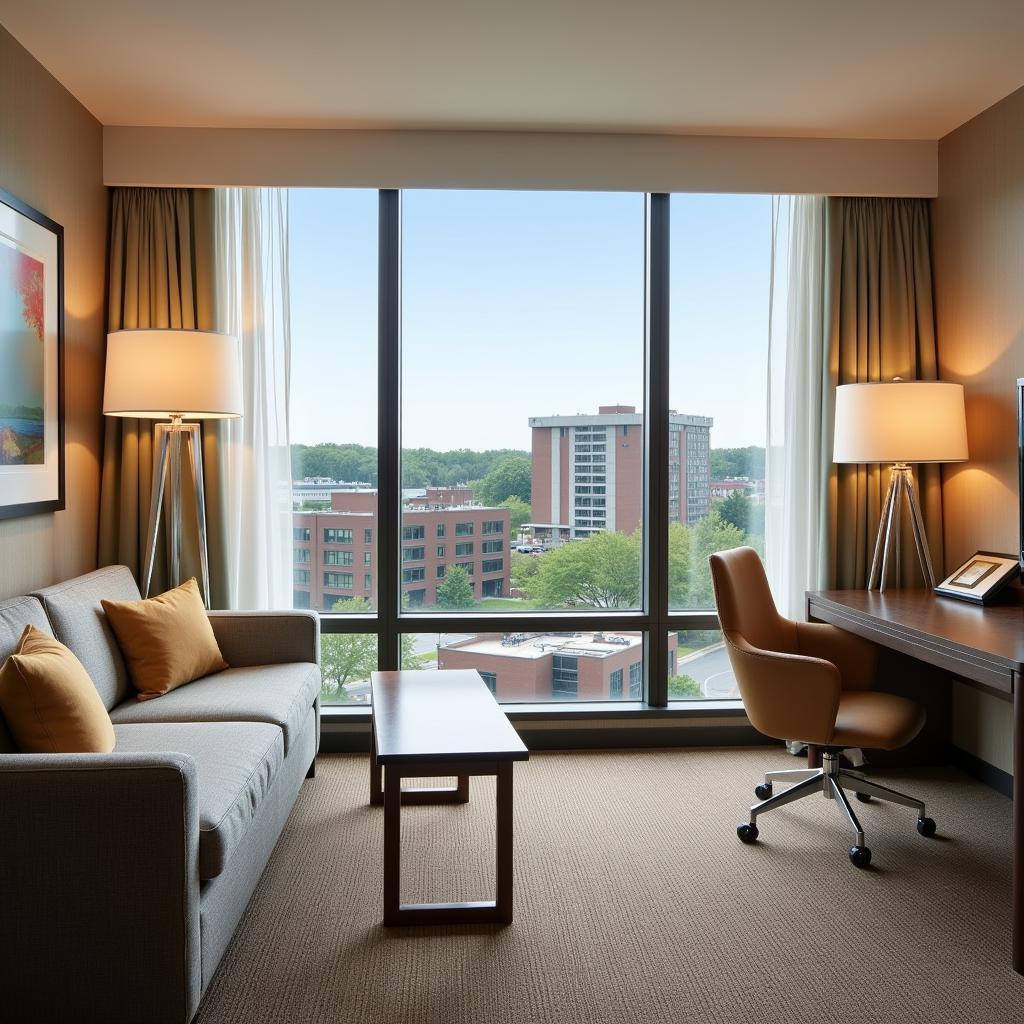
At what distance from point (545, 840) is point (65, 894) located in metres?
1.69

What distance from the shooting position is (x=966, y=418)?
403 cm

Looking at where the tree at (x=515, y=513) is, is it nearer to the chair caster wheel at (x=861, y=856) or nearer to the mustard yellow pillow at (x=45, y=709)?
the chair caster wheel at (x=861, y=856)

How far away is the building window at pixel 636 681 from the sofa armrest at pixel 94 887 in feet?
9.12

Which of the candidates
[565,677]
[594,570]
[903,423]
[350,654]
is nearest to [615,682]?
[565,677]

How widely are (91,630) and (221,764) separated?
0.91 metres

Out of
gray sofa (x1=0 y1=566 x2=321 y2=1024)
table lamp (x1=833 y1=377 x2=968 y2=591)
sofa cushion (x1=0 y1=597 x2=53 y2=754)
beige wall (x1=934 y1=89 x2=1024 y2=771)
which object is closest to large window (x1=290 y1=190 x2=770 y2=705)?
table lamp (x1=833 y1=377 x2=968 y2=591)

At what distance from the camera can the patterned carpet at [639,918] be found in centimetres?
219

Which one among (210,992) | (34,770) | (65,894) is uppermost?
(34,770)

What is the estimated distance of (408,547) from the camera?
4324mm

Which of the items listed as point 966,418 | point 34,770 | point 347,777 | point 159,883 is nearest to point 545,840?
point 347,777

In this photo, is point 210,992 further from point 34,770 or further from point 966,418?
point 966,418

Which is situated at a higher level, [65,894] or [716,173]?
[716,173]

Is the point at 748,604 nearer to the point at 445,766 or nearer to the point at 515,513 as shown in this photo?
the point at 515,513

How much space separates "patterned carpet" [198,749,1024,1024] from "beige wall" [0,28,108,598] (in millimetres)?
1379
